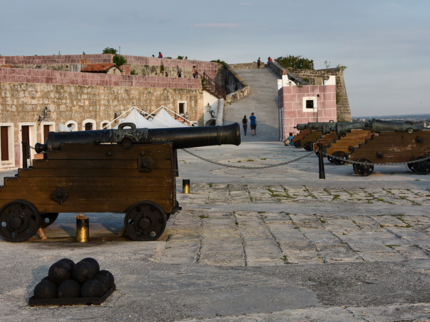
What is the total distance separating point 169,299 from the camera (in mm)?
3980

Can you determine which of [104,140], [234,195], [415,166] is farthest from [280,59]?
[104,140]

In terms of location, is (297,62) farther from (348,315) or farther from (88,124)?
(348,315)

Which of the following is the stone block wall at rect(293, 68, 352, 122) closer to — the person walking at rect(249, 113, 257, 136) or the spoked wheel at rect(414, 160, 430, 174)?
the person walking at rect(249, 113, 257, 136)

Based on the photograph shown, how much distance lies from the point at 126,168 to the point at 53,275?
7.64 feet

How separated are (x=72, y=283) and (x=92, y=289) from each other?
6.5 inches

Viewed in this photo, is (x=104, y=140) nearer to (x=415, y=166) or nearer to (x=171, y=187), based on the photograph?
(x=171, y=187)

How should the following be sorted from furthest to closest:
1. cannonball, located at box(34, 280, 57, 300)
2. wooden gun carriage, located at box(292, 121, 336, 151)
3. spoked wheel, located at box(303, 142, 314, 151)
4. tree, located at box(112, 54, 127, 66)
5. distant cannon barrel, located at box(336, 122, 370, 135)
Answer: tree, located at box(112, 54, 127, 66)
spoked wheel, located at box(303, 142, 314, 151)
wooden gun carriage, located at box(292, 121, 336, 151)
distant cannon barrel, located at box(336, 122, 370, 135)
cannonball, located at box(34, 280, 57, 300)

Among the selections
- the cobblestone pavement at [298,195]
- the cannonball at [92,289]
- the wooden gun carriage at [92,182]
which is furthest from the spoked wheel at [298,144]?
the cannonball at [92,289]

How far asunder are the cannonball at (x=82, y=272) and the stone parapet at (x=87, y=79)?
17.5 m

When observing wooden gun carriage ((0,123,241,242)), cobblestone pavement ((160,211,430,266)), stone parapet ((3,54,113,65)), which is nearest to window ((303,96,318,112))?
stone parapet ((3,54,113,65))

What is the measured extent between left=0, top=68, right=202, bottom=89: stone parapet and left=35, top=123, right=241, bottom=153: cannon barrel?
14.9m

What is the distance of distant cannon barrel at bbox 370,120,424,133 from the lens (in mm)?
12392

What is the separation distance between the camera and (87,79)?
24.4 meters

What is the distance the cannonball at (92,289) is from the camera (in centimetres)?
392
